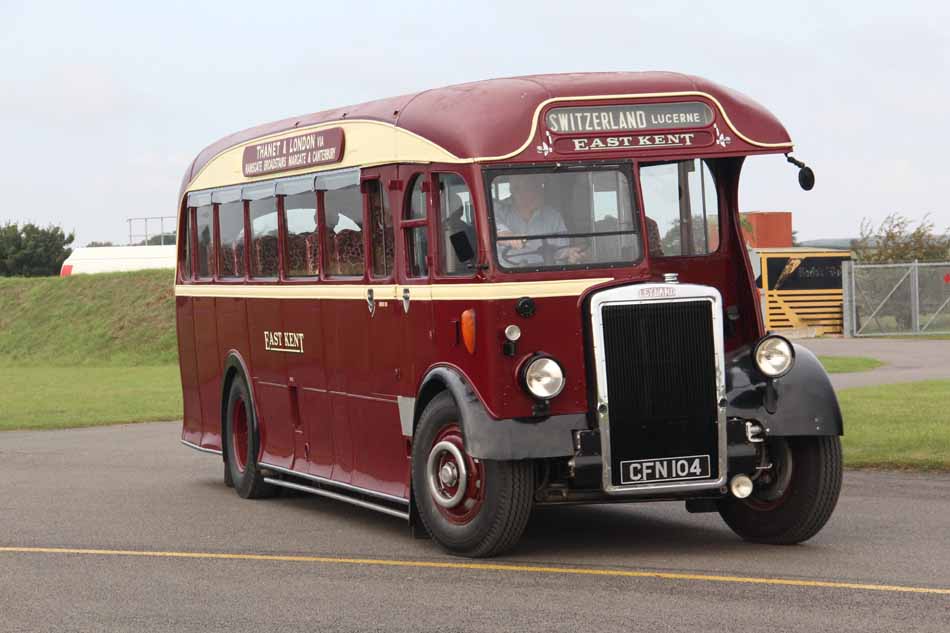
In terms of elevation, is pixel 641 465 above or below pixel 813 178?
below

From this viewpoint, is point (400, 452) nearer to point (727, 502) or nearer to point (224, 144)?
point (727, 502)

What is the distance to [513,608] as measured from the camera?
8.54 m

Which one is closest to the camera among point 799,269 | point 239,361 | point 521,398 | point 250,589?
point 250,589

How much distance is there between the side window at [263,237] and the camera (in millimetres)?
14109

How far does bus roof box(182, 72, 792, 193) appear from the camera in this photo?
406 inches

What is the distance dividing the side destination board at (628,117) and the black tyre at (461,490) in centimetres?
184

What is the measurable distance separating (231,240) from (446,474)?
5.36 metres

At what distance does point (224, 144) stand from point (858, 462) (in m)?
6.51

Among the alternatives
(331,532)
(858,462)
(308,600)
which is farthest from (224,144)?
(308,600)

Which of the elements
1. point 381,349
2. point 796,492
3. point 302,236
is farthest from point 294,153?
point 796,492

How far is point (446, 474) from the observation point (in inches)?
417

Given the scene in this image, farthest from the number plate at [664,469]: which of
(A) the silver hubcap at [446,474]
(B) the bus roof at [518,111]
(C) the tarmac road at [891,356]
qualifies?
(C) the tarmac road at [891,356]

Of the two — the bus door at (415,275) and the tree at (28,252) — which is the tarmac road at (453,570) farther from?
the tree at (28,252)

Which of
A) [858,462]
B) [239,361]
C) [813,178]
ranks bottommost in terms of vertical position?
[858,462]
